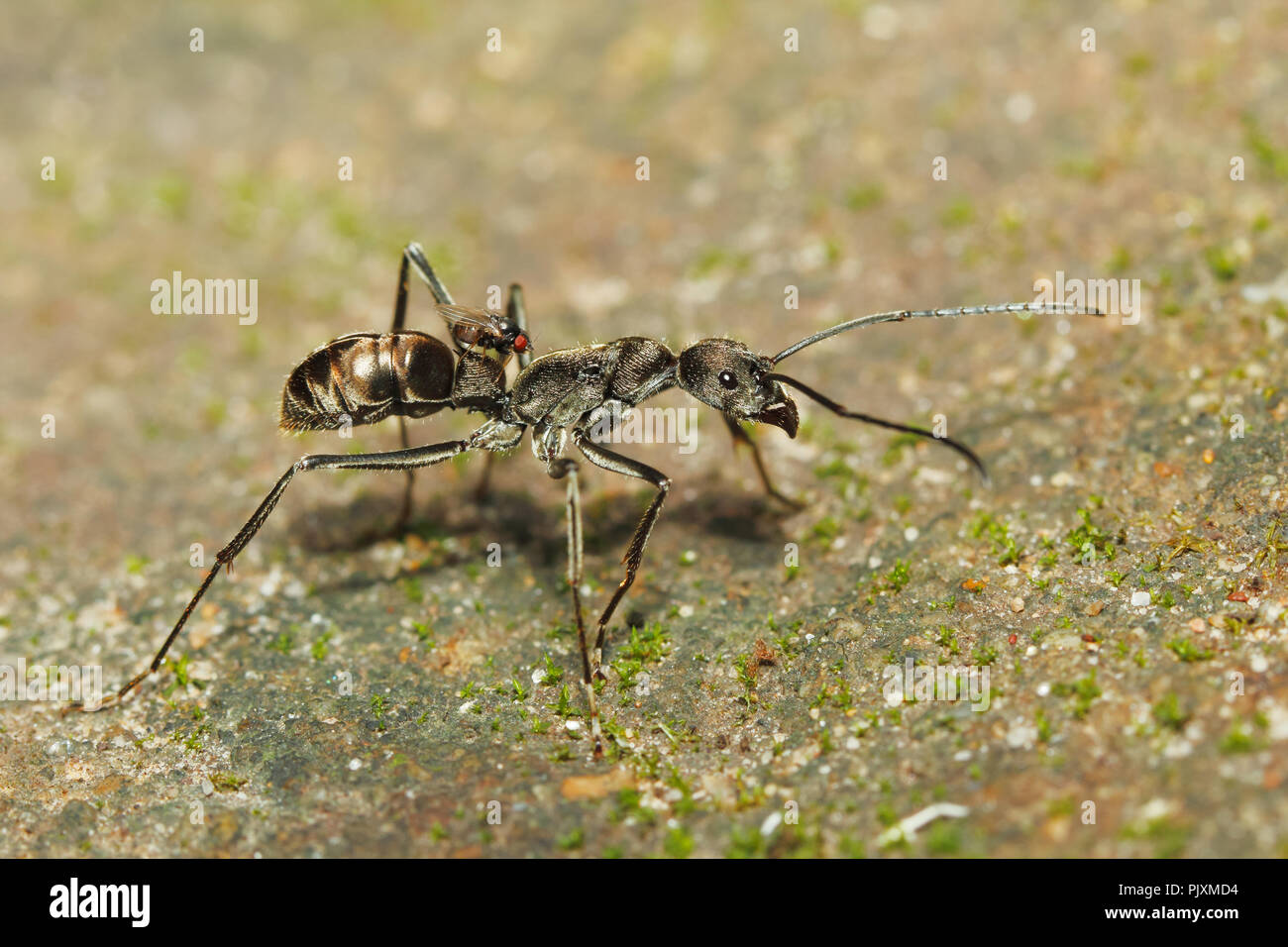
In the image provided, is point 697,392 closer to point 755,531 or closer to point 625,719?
point 755,531

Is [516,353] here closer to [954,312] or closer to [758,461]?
[758,461]

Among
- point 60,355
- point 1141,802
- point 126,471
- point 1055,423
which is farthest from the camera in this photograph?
point 60,355

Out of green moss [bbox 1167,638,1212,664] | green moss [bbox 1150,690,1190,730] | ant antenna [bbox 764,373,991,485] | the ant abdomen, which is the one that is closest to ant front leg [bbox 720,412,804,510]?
ant antenna [bbox 764,373,991,485]

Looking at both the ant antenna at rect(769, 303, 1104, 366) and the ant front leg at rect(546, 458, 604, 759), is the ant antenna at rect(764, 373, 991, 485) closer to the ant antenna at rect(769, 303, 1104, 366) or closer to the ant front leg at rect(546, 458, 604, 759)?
the ant antenna at rect(769, 303, 1104, 366)

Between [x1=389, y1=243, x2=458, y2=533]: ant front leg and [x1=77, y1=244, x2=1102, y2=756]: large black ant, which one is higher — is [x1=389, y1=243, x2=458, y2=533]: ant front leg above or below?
above

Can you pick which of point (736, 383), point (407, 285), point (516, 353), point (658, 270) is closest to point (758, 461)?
point (736, 383)
